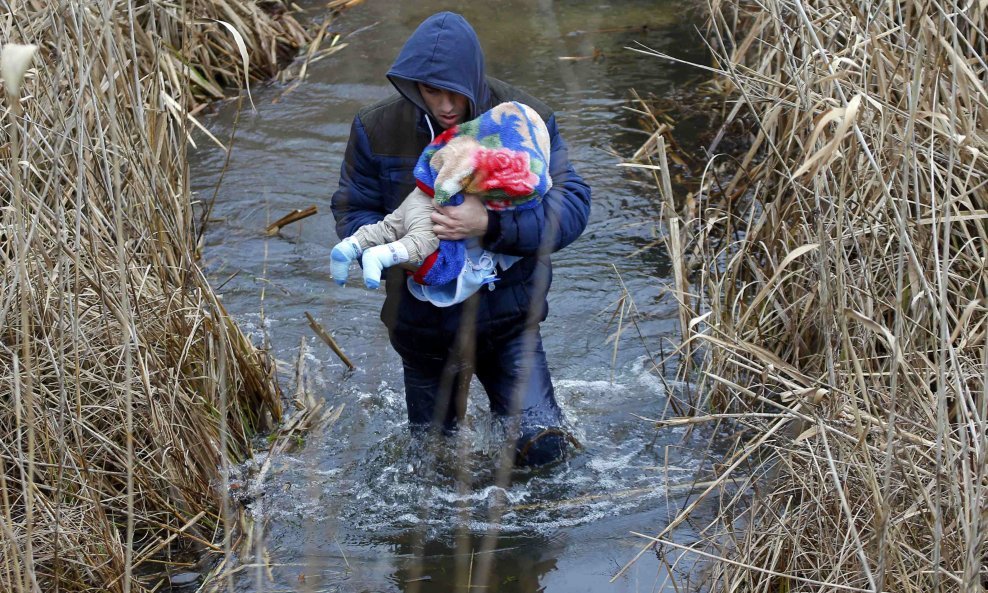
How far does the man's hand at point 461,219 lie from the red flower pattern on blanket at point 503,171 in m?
0.07

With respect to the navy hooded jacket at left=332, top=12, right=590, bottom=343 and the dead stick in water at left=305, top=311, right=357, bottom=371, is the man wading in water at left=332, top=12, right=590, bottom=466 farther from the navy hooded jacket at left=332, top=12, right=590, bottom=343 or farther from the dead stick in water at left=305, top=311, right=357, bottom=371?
the dead stick in water at left=305, top=311, right=357, bottom=371

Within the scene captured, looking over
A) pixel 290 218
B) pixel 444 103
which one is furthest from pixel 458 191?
pixel 290 218

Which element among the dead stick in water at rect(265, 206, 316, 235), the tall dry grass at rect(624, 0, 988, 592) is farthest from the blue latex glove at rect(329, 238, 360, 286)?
the dead stick in water at rect(265, 206, 316, 235)

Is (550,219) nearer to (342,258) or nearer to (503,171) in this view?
(503,171)

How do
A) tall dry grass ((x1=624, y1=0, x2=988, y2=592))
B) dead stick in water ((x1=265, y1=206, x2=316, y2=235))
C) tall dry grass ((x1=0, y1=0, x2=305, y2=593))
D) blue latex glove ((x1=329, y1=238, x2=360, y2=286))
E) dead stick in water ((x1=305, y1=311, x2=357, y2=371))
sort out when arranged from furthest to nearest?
dead stick in water ((x1=265, y1=206, x2=316, y2=235)) < dead stick in water ((x1=305, y1=311, x2=357, y2=371)) < blue latex glove ((x1=329, y1=238, x2=360, y2=286)) < tall dry grass ((x1=0, y1=0, x2=305, y2=593)) < tall dry grass ((x1=624, y1=0, x2=988, y2=592))

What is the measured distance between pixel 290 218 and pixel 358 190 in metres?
2.63

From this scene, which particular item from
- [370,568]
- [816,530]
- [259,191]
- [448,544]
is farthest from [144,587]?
[259,191]

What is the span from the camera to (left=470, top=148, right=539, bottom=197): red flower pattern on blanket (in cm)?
305

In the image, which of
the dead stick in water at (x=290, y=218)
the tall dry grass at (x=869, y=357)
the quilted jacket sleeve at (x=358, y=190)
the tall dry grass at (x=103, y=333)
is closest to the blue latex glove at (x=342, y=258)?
the quilted jacket sleeve at (x=358, y=190)

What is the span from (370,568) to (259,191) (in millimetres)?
3510

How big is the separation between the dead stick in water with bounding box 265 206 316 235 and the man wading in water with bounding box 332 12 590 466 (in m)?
2.38

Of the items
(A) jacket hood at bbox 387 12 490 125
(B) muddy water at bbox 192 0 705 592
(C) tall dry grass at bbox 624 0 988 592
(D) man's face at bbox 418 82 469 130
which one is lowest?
(B) muddy water at bbox 192 0 705 592

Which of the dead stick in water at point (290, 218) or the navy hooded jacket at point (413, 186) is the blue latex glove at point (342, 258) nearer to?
the navy hooded jacket at point (413, 186)

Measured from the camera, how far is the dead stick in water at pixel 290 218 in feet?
19.2
